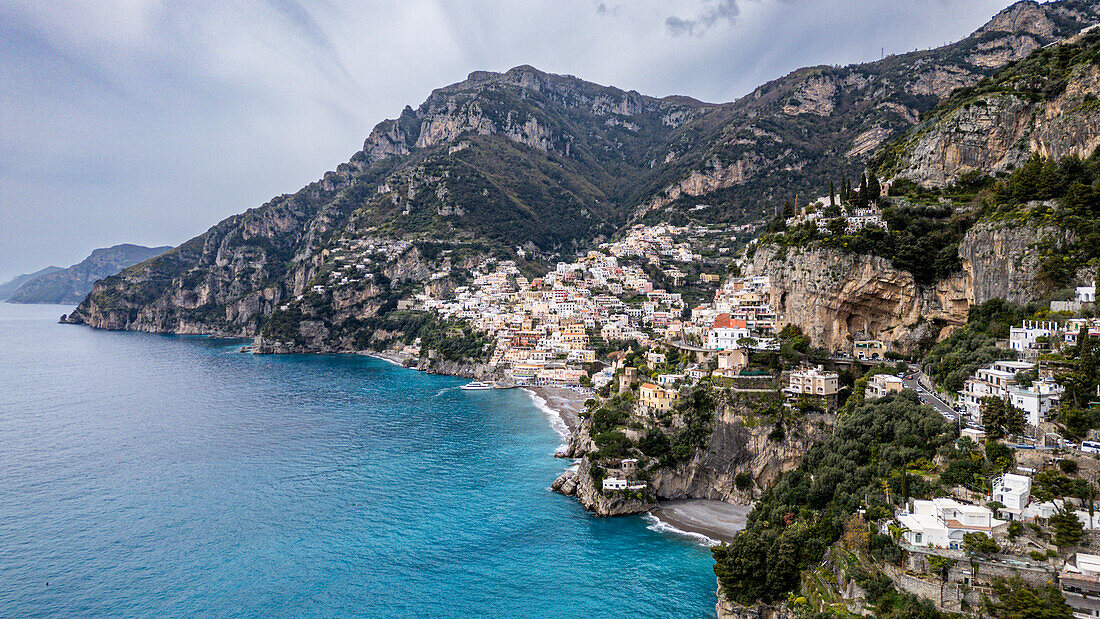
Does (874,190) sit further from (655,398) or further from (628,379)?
(655,398)

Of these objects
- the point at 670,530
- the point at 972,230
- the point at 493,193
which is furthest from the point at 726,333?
the point at 493,193

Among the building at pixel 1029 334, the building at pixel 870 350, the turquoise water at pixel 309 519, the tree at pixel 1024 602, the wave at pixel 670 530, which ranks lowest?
the turquoise water at pixel 309 519

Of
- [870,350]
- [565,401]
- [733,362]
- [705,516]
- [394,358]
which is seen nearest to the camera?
[705,516]

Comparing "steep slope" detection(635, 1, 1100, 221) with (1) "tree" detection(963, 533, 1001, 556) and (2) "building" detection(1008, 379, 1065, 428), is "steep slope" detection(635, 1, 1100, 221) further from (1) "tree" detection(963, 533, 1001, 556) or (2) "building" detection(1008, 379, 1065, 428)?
(1) "tree" detection(963, 533, 1001, 556)

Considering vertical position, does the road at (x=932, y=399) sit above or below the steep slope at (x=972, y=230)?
below

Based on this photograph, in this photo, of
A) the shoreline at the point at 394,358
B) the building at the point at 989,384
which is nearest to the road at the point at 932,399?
the building at the point at 989,384

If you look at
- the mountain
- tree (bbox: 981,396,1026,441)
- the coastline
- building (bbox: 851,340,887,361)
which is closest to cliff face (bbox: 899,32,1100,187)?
building (bbox: 851,340,887,361)

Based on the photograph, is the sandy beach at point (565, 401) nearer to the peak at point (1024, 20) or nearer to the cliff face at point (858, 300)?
the cliff face at point (858, 300)
